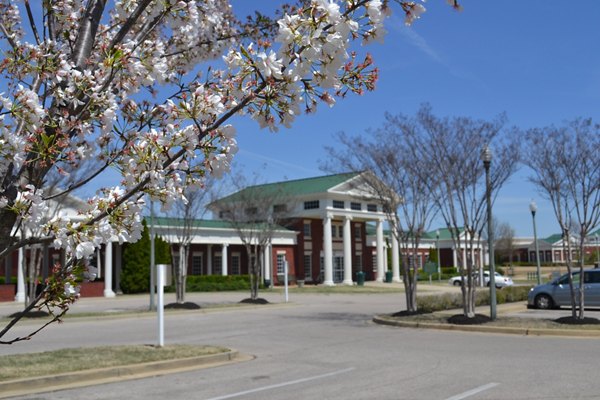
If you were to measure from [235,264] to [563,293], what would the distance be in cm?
3170

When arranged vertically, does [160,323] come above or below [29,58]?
below

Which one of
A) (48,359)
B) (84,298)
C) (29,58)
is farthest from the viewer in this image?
(84,298)

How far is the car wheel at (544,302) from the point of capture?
82.7 feet

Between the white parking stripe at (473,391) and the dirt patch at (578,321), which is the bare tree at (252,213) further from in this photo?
the white parking stripe at (473,391)

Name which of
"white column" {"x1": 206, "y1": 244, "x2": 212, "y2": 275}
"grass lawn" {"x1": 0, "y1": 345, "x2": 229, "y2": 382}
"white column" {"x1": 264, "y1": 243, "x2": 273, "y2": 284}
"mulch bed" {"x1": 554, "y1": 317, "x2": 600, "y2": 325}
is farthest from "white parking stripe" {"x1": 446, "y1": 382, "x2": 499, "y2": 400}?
"white column" {"x1": 206, "y1": 244, "x2": 212, "y2": 275}

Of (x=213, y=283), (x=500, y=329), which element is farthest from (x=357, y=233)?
(x=500, y=329)

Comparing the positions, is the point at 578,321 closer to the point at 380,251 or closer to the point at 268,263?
the point at 268,263

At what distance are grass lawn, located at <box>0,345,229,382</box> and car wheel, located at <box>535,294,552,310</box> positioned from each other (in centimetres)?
1621

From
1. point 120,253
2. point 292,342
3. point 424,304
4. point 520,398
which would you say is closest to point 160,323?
point 292,342

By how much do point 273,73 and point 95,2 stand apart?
183 cm

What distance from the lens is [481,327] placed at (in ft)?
55.8

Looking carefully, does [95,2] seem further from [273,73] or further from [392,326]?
[392,326]

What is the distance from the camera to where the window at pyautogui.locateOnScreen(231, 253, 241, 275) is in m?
52.6

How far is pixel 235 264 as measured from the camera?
173 ft
